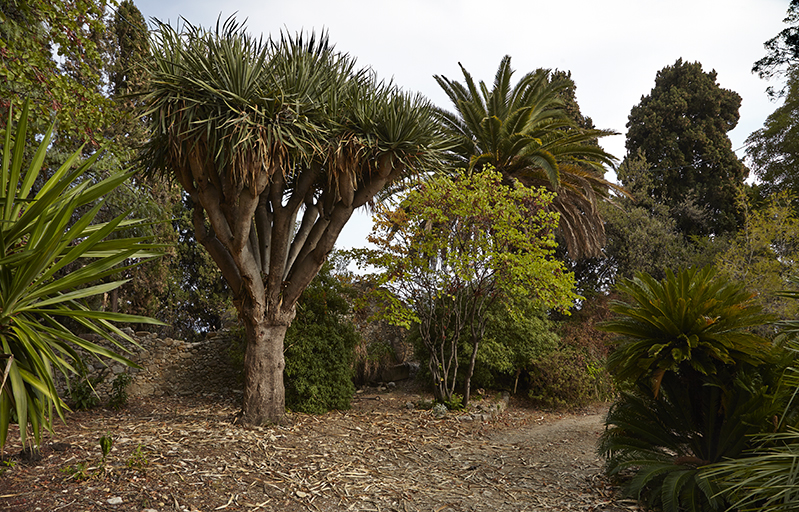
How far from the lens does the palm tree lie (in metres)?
11.6

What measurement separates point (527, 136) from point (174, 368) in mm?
9212

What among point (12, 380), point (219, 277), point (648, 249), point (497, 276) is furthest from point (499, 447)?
point (219, 277)

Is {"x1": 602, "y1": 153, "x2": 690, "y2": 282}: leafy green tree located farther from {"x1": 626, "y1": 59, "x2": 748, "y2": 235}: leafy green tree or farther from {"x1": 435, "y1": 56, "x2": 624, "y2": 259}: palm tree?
{"x1": 435, "y1": 56, "x2": 624, "y2": 259}: palm tree

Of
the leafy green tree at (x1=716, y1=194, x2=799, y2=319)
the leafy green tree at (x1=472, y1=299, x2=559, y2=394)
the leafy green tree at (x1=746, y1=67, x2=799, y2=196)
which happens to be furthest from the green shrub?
the leafy green tree at (x1=746, y1=67, x2=799, y2=196)

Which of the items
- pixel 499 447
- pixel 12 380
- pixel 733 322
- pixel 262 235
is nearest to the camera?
pixel 12 380

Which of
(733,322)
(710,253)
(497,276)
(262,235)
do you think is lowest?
(733,322)

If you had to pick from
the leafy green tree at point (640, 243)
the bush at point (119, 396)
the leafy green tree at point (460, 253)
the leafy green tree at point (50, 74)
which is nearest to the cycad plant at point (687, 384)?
the leafy green tree at point (460, 253)

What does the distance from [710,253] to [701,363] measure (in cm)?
1350

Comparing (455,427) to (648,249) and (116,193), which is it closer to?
(116,193)

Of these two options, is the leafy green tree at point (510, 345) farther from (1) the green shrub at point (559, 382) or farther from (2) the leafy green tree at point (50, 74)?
(2) the leafy green tree at point (50, 74)

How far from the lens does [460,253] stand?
8.12 metres

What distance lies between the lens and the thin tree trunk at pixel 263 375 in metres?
6.68

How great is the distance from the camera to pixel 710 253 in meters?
15.6

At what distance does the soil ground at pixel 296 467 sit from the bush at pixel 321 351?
1.31 ft
